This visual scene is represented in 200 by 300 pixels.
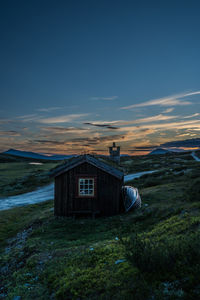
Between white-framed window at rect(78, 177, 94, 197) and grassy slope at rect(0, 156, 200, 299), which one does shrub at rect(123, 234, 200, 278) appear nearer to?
grassy slope at rect(0, 156, 200, 299)

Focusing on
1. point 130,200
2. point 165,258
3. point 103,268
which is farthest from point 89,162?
point 165,258

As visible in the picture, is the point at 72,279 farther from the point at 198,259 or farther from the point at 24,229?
the point at 24,229

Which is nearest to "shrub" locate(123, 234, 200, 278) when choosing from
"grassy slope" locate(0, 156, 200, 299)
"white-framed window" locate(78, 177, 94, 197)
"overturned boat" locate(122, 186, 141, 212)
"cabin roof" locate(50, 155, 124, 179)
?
"grassy slope" locate(0, 156, 200, 299)

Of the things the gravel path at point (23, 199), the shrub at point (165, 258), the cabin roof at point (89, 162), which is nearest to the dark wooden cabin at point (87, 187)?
the cabin roof at point (89, 162)

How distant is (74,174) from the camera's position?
18828mm

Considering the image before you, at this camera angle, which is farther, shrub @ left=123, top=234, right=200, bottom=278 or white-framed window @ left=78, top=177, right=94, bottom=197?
white-framed window @ left=78, top=177, right=94, bottom=197

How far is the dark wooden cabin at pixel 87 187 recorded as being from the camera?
60.7ft

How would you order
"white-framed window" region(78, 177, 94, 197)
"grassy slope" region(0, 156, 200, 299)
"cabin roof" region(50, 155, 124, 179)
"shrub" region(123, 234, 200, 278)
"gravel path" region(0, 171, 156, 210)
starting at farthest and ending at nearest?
"gravel path" region(0, 171, 156, 210)
"white-framed window" region(78, 177, 94, 197)
"cabin roof" region(50, 155, 124, 179)
"shrub" region(123, 234, 200, 278)
"grassy slope" region(0, 156, 200, 299)

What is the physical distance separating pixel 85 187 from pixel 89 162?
2240mm

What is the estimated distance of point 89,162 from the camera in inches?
734

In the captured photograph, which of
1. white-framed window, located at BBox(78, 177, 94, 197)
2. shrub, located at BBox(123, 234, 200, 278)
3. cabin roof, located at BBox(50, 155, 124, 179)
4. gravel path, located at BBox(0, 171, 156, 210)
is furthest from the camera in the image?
gravel path, located at BBox(0, 171, 156, 210)

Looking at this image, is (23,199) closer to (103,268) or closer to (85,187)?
(85,187)

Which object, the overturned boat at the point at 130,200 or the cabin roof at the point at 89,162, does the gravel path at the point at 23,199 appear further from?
the overturned boat at the point at 130,200

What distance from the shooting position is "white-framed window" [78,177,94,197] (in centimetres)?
1869
